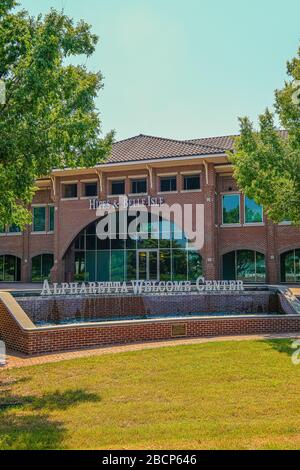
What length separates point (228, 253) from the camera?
33000mm

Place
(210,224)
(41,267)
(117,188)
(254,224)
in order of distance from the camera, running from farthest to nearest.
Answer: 1. (41,267)
2. (117,188)
3. (254,224)
4. (210,224)

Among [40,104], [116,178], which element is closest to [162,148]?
[116,178]

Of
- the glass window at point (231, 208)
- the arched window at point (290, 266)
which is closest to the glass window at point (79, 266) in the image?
the glass window at point (231, 208)

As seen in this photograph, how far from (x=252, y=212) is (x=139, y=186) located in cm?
848

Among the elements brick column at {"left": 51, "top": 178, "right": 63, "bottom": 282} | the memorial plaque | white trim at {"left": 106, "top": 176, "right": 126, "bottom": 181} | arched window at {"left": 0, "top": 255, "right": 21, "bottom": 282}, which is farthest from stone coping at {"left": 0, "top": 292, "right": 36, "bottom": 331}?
arched window at {"left": 0, "top": 255, "right": 21, "bottom": 282}

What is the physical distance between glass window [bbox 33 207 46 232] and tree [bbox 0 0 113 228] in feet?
91.8

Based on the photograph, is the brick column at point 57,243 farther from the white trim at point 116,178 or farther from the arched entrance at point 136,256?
the white trim at point 116,178

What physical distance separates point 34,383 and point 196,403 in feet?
11.6

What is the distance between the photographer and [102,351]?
12211mm

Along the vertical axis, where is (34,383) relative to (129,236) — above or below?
below

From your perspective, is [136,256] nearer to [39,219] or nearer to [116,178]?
[116,178]

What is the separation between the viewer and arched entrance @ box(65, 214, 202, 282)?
33031 millimetres
